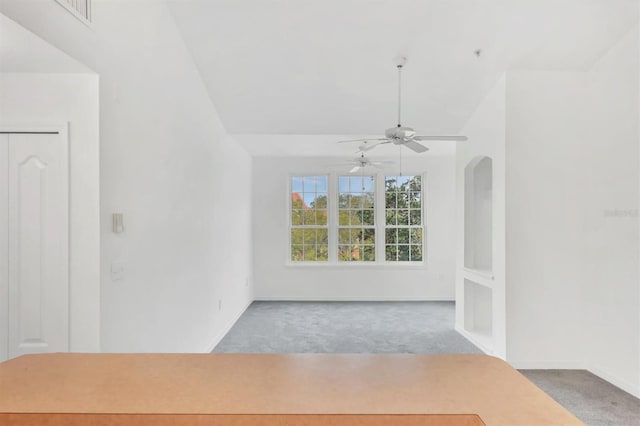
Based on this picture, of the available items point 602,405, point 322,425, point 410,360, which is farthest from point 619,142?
point 322,425

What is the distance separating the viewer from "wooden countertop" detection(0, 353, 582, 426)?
611 mm

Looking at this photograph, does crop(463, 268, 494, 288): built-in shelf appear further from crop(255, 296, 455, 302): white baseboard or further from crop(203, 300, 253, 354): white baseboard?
crop(203, 300, 253, 354): white baseboard

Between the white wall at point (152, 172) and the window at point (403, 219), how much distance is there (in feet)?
11.6

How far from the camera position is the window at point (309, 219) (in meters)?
6.73

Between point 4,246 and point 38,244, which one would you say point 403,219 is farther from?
point 4,246

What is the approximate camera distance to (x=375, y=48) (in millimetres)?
3334

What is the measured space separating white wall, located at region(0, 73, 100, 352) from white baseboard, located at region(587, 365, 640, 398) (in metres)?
4.15

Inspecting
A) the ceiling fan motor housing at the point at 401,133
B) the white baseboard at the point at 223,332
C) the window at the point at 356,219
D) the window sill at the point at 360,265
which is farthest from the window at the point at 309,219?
the ceiling fan motor housing at the point at 401,133

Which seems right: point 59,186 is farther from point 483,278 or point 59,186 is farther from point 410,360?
point 483,278

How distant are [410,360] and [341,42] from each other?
122 inches

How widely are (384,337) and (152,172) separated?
3.41 m

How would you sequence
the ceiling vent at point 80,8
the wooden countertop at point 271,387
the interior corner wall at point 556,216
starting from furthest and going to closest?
the interior corner wall at point 556,216 < the ceiling vent at point 80,8 < the wooden countertop at point 271,387

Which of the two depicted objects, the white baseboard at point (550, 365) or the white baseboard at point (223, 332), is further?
the white baseboard at point (223, 332)

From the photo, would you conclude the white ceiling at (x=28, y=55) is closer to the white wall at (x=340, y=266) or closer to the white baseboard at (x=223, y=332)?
the white baseboard at (x=223, y=332)
